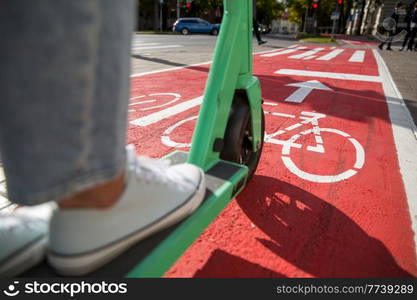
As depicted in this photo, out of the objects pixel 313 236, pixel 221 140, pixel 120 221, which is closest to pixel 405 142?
pixel 313 236

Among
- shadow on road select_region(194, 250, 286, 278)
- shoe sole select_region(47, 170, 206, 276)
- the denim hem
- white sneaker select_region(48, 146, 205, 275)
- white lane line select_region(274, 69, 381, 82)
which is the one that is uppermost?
the denim hem

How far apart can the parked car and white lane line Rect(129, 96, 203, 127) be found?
989 inches

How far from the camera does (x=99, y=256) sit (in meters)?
0.81

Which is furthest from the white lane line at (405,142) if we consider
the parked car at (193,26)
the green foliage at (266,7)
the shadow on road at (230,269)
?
the green foliage at (266,7)

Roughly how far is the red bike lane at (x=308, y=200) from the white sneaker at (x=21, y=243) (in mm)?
649

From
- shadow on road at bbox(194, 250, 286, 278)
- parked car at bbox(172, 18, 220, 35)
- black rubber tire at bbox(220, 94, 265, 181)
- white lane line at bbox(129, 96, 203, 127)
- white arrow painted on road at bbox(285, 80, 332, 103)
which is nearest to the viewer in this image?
shadow on road at bbox(194, 250, 286, 278)

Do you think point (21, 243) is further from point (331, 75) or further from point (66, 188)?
point (331, 75)

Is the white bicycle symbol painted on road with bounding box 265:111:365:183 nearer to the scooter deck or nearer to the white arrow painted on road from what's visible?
the white arrow painted on road

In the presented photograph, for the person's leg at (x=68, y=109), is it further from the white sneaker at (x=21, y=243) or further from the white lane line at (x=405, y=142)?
the white lane line at (x=405, y=142)

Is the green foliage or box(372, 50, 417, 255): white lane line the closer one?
box(372, 50, 417, 255): white lane line

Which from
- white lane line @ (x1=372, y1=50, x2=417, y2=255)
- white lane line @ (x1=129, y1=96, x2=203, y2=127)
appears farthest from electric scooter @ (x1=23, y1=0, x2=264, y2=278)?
white lane line @ (x1=129, y1=96, x2=203, y2=127)

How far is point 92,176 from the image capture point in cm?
62

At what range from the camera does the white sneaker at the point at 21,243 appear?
82 cm

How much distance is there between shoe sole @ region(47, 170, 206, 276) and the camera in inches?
30.7
